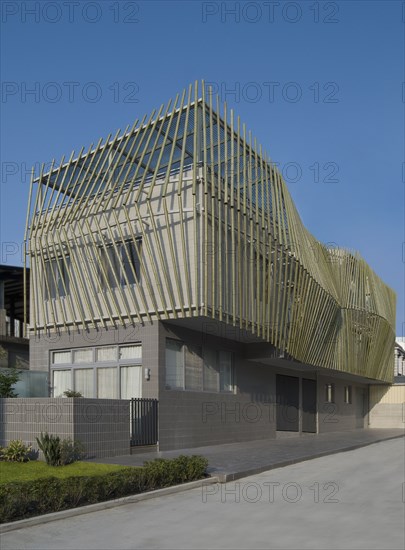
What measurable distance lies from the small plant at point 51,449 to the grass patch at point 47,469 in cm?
19

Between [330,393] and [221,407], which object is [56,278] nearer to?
[221,407]

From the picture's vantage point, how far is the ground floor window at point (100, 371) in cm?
2267

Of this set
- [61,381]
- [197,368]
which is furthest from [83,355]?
[197,368]

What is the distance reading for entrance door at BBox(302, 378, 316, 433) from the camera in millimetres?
35250

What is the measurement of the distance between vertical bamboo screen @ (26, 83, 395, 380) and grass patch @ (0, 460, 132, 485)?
654cm

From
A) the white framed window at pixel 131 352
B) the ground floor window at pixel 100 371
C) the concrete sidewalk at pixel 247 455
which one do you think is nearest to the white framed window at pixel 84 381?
the ground floor window at pixel 100 371

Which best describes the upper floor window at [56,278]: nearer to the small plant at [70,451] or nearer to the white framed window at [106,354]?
the white framed window at [106,354]

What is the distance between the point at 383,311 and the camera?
4344 cm

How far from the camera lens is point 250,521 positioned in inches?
430

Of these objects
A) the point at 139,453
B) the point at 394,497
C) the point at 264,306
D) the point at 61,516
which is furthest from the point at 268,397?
the point at 61,516

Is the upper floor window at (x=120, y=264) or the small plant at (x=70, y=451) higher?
the upper floor window at (x=120, y=264)

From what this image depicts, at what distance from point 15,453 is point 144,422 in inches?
184

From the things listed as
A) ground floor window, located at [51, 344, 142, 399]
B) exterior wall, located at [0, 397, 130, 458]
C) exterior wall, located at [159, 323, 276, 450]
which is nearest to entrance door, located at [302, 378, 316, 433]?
exterior wall, located at [159, 323, 276, 450]

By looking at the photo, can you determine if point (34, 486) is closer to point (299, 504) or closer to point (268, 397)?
point (299, 504)
